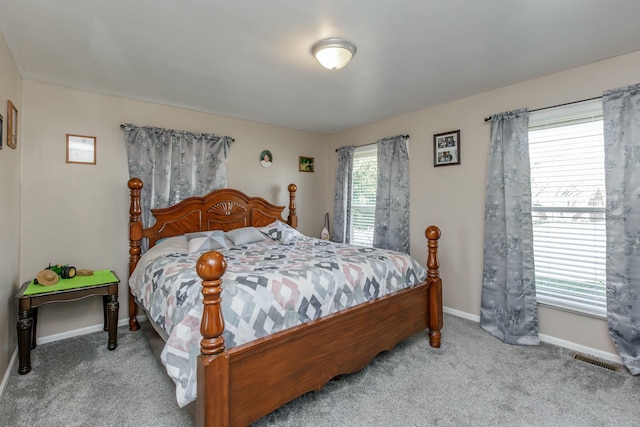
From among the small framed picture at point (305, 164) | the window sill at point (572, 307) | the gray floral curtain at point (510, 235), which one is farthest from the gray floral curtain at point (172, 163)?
the window sill at point (572, 307)

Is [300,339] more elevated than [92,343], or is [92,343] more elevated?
[300,339]

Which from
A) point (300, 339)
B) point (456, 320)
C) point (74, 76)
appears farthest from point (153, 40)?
point (456, 320)

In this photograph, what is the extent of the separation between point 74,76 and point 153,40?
3.91 feet

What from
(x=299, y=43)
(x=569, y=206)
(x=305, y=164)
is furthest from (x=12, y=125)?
(x=569, y=206)

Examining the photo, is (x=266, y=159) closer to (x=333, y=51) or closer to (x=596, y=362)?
(x=333, y=51)

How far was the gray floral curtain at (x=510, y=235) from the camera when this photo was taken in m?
2.86

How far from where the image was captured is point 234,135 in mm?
4148

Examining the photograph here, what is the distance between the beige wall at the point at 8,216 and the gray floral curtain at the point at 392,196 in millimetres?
3642

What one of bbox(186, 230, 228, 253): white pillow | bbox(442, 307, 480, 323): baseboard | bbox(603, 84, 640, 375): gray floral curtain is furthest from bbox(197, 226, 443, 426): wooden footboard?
bbox(186, 230, 228, 253): white pillow

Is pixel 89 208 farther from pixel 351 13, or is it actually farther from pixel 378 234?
pixel 378 234

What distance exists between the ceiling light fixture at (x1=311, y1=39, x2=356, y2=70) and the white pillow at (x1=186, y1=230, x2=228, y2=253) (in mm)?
1986

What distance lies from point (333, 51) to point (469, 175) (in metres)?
2.08

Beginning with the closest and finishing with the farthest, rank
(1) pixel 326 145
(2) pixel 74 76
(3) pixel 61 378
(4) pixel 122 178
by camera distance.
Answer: (3) pixel 61 378
(2) pixel 74 76
(4) pixel 122 178
(1) pixel 326 145

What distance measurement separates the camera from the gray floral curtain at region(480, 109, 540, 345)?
2859 millimetres
